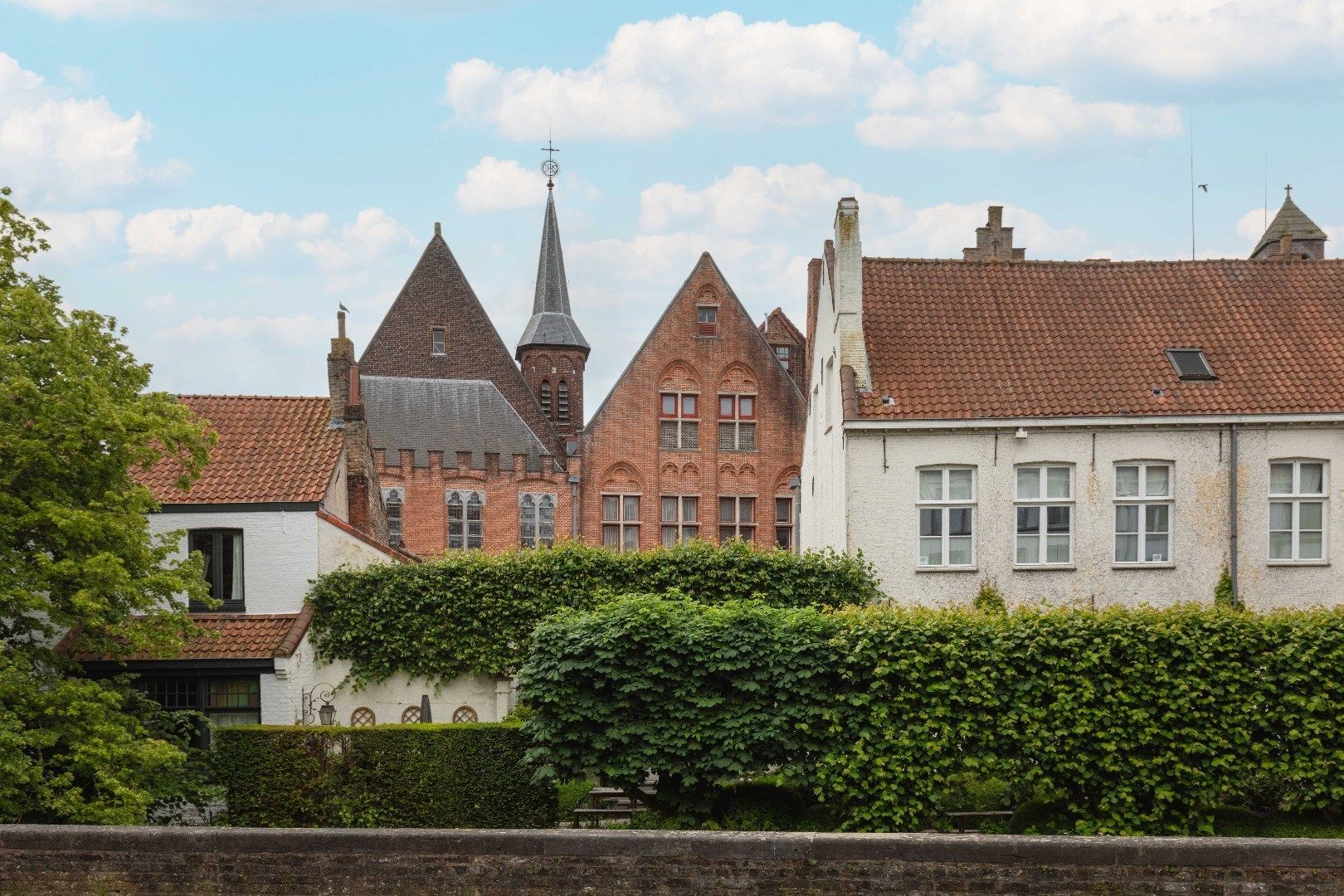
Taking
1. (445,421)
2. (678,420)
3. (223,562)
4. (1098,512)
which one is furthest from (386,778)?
(445,421)

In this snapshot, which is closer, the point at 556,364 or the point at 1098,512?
the point at 1098,512

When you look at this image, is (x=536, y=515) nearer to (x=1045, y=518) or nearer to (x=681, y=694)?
(x=1045, y=518)

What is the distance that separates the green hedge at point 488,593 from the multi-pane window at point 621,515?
23765mm

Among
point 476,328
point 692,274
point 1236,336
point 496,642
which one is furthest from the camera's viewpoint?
point 476,328

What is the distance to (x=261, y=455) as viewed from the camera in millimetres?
25531

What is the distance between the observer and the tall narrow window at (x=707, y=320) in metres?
47.3

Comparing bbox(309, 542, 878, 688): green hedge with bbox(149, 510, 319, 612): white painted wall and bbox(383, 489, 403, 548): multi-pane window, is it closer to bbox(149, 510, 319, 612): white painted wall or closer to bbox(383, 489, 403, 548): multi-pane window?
bbox(149, 510, 319, 612): white painted wall

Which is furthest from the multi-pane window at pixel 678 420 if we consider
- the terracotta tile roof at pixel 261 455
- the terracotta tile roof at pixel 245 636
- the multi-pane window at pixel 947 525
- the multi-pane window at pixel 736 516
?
the terracotta tile roof at pixel 245 636

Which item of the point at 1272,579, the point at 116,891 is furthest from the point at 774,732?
the point at 1272,579

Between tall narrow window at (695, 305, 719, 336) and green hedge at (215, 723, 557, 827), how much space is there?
29.2 m

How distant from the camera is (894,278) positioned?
92.0 ft

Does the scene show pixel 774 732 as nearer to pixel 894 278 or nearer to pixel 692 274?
pixel 894 278

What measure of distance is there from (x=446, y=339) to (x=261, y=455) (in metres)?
29.2

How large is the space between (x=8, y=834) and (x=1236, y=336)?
24954 mm
